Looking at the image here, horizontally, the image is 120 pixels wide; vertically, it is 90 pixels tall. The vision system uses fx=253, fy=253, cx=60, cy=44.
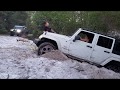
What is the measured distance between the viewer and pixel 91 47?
1065cm

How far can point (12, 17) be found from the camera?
32062 mm

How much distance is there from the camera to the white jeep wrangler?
10578mm

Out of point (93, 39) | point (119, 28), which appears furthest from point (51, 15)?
point (93, 39)

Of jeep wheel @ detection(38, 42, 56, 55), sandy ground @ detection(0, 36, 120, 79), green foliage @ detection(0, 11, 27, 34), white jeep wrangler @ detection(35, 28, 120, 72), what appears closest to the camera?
sandy ground @ detection(0, 36, 120, 79)

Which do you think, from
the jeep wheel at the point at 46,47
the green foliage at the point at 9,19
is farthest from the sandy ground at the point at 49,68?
the green foliage at the point at 9,19

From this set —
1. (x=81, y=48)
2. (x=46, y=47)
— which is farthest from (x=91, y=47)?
(x=46, y=47)

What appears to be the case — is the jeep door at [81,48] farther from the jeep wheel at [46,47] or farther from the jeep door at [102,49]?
the jeep wheel at [46,47]

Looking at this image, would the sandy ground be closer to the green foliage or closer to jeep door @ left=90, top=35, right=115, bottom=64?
jeep door @ left=90, top=35, right=115, bottom=64

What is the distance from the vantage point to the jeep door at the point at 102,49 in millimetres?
10578

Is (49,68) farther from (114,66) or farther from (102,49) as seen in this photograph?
(114,66)

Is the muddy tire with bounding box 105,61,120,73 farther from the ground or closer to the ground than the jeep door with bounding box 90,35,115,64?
closer to the ground

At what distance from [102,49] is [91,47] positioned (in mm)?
466

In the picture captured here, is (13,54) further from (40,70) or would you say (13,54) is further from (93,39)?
(93,39)

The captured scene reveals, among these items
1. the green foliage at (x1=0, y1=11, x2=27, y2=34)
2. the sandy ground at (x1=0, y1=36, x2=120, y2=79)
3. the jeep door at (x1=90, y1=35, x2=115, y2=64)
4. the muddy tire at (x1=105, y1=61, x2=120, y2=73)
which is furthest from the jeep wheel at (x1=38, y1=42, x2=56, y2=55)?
the green foliage at (x1=0, y1=11, x2=27, y2=34)
